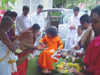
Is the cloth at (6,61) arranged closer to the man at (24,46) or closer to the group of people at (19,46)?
the group of people at (19,46)

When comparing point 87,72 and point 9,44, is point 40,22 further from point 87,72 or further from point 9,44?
point 87,72

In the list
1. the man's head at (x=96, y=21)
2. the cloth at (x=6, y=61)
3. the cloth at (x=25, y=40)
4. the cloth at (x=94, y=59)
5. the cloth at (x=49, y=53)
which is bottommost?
the cloth at (x=49, y=53)

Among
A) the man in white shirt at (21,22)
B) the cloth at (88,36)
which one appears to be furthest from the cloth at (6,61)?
the man in white shirt at (21,22)

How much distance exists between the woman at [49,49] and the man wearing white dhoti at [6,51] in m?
1.42

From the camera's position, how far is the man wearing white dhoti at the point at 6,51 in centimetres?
231

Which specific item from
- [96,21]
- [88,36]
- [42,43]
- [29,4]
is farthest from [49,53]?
[29,4]

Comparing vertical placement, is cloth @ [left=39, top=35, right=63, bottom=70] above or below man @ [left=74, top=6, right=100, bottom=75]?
below

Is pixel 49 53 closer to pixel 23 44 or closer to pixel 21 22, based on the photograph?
pixel 23 44

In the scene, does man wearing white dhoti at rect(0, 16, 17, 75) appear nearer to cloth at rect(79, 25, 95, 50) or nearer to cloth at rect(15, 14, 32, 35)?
cloth at rect(79, 25, 95, 50)

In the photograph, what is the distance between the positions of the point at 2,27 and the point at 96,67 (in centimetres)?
157

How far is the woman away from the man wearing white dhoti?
1.42 metres

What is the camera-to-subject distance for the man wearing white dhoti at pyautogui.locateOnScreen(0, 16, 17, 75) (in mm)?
2308

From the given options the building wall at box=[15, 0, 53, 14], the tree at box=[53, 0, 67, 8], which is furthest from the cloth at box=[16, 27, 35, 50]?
the tree at box=[53, 0, 67, 8]

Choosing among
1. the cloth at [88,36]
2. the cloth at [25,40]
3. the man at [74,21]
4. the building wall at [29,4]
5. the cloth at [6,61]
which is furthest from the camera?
the building wall at [29,4]
